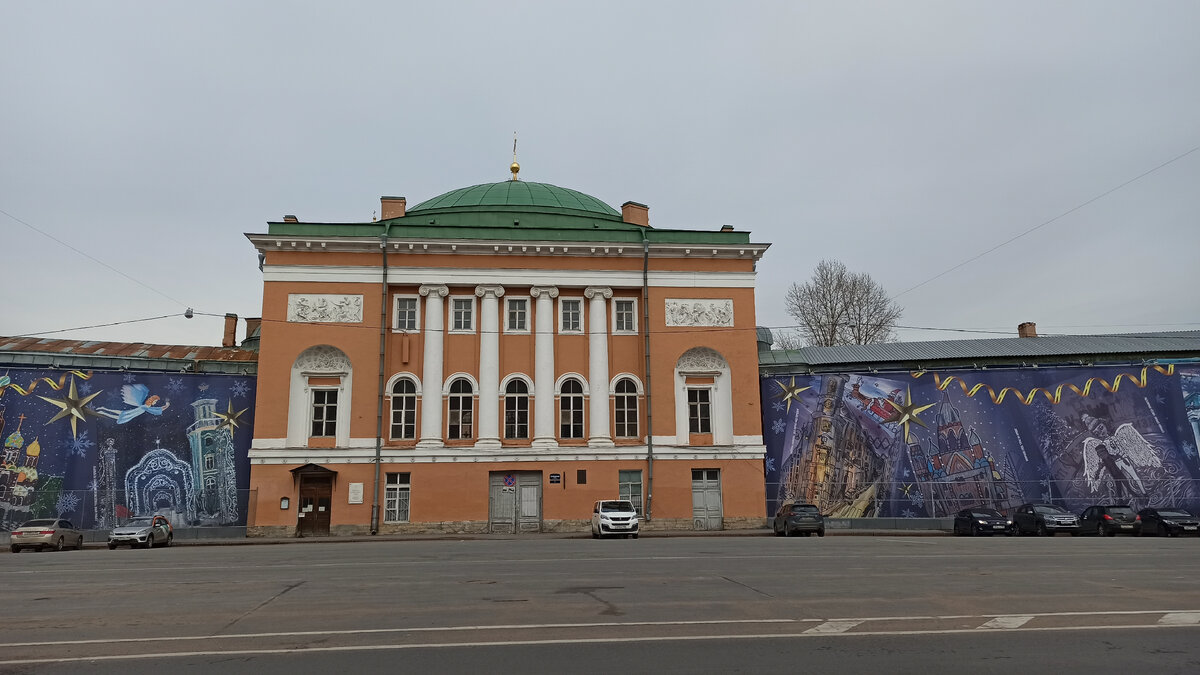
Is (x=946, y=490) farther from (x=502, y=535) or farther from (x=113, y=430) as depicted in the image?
(x=113, y=430)

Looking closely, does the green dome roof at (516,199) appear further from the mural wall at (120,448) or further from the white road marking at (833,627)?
the white road marking at (833,627)

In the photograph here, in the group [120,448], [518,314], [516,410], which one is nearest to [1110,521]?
[516,410]

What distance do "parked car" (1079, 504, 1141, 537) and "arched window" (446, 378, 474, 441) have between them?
25.5 metres

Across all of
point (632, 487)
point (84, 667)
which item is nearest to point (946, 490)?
point (632, 487)

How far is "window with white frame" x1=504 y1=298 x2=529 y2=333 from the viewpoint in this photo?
36.9 meters

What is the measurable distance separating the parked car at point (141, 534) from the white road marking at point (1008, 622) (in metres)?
28.6

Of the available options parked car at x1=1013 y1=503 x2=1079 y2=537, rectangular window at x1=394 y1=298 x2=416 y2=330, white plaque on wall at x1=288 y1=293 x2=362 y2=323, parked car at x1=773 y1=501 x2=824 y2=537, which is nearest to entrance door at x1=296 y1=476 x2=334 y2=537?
white plaque on wall at x1=288 y1=293 x2=362 y2=323

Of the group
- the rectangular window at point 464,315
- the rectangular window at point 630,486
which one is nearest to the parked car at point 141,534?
the rectangular window at point 464,315

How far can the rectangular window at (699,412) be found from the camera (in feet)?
122

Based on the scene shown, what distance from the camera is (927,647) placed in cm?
802

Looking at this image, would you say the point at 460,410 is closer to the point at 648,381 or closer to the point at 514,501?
the point at 514,501

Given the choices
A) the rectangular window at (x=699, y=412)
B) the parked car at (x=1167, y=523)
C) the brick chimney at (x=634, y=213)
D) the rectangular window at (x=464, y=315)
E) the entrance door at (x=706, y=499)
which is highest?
the brick chimney at (x=634, y=213)

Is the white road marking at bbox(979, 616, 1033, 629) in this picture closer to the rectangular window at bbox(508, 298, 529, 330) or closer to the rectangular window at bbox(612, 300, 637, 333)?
the rectangular window at bbox(612, 300, 637, 333)

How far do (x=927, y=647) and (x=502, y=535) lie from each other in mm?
26529
